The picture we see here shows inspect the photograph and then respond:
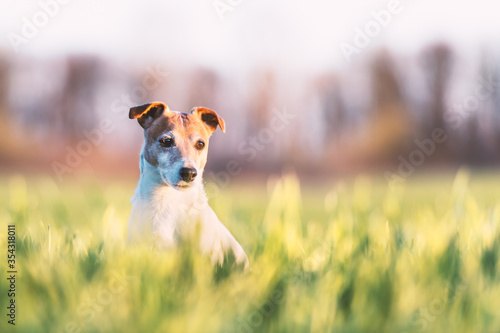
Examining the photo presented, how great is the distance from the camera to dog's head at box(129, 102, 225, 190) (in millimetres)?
3059

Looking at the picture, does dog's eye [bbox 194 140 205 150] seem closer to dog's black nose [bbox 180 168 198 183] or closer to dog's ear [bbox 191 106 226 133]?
dog's ear [bbox 191 106 226 133]

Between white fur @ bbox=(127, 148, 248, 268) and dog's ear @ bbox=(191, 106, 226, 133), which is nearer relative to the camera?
white fur @ bbox=(127, 148, 248, 268)

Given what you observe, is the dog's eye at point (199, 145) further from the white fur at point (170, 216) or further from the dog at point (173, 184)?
the white fur at point (170, 216)

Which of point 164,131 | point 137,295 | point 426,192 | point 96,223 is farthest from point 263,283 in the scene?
point 426,192

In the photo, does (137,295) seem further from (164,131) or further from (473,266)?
(473,266)

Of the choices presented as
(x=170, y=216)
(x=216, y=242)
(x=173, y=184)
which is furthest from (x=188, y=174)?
(x=216, y=242)

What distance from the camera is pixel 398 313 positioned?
78.7 inches

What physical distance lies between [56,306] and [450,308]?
1760 mm

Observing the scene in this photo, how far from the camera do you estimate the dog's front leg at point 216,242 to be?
8.92ft

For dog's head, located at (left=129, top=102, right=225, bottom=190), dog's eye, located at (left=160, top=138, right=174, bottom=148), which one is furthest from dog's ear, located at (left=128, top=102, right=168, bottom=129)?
dog's eye, located at (left=160, top=138, right=174, bottom=148)

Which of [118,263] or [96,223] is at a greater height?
[118,263]

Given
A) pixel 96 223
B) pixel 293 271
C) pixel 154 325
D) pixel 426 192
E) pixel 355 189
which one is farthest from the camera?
pixel 426 192

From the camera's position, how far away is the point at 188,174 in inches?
117

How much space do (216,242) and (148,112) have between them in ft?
3.51
